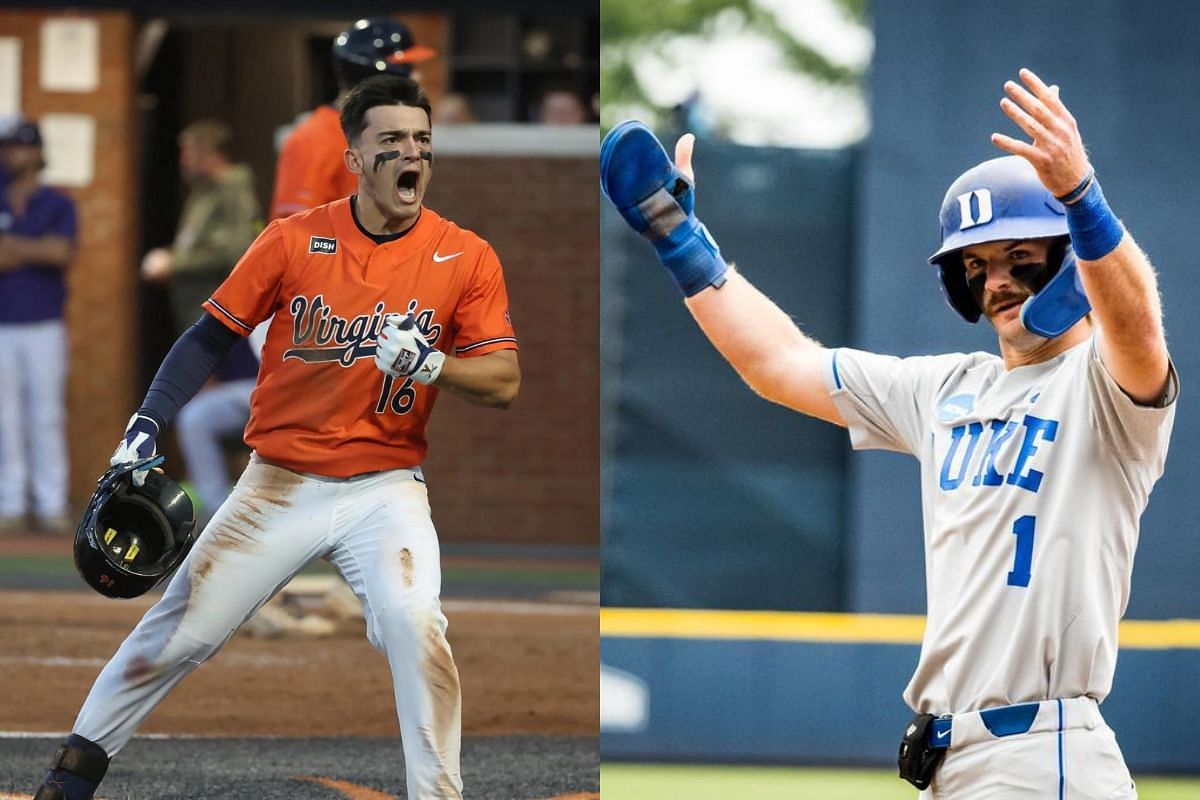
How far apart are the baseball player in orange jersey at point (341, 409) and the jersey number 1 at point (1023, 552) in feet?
5.47

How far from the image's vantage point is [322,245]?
15.4 ft

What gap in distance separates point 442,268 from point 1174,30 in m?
3.89

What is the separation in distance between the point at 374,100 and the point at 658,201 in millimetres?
1652

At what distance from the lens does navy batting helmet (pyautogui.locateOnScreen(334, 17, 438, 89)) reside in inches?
270

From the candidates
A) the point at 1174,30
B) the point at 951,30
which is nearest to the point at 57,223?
the point at 951,30

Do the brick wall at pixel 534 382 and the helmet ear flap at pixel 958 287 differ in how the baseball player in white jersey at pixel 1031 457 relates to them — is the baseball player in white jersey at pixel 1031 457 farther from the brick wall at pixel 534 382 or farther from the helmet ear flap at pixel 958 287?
the brick wall at pixel 534 382

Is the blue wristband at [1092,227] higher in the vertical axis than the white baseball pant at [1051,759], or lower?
higher

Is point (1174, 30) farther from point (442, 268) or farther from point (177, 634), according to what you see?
point (177, 634)

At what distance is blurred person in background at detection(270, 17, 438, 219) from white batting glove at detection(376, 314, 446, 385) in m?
2.70

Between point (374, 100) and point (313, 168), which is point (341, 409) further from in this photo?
point (313, 168)

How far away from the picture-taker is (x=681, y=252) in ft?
11.4

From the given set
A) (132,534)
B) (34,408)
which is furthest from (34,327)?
(132,534)

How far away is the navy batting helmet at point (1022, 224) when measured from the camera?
10.4 ft

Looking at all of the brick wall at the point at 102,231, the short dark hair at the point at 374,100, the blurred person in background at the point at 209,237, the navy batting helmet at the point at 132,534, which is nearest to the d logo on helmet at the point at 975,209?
the short dark hair at the point at 374,100
